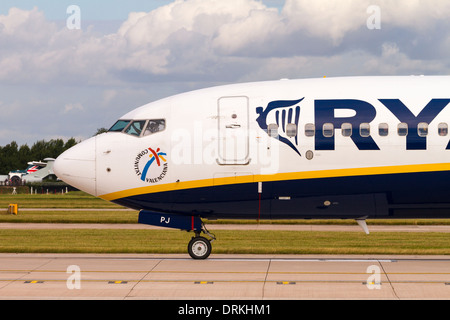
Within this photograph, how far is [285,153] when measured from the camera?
72.1 ft

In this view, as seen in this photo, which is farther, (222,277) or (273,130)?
(273,130)

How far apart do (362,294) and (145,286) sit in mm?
5552

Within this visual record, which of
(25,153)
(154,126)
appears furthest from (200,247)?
→ (25,153)

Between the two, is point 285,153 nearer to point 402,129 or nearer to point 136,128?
point 402,129

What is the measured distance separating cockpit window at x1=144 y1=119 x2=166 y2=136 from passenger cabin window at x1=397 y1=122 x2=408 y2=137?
733 centimetres

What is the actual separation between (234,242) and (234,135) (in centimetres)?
918

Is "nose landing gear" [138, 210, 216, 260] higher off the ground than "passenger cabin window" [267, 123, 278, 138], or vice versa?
"passenger cabin window" [267, 123, 278, 138]

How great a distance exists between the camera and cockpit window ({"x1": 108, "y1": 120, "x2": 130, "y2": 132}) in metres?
23.2

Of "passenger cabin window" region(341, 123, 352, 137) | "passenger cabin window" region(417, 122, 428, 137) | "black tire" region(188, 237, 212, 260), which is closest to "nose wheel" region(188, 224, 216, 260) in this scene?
"black tire" region(188, 237, 212, 260)

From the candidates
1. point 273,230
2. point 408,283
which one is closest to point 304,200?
point 408,283

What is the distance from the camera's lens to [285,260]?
2409 cm

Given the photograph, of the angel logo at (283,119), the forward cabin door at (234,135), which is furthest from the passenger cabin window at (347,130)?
the forward cabin door at (234,135)

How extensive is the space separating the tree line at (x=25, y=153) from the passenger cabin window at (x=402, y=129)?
156961 millimetres

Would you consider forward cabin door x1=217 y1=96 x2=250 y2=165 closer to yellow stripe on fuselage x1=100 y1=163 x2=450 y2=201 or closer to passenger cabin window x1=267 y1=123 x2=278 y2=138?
yellow stripe on fuselage x1=100 y1=163 x2=450 y2=201
